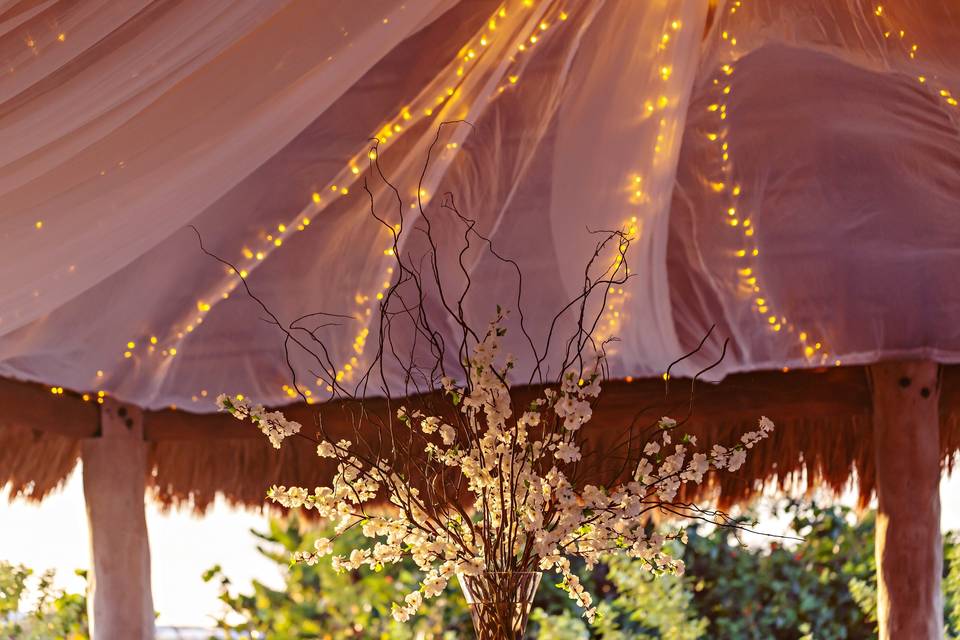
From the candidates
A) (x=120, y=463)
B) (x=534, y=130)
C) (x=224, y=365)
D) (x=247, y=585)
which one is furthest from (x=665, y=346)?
(x=247, y=585)

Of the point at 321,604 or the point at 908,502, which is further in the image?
the point at 321,604

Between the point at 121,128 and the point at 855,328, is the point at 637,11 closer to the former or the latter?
the point at 121,128

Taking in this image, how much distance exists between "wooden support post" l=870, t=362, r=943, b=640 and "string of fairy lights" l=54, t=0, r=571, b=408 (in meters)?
1.35

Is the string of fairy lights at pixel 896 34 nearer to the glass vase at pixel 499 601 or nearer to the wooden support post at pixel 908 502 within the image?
the glass vase at pixel 499 601

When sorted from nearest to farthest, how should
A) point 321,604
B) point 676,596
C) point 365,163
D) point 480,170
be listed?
1. point 365,163
2. point 480,170
3. point 676,596
4. point 321,604

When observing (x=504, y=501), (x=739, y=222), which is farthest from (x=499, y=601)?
(x=739, y=222)

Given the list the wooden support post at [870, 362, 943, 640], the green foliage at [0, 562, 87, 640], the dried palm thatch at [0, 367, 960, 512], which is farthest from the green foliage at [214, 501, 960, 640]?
the wooden support post at [870, 362, 943, 640]

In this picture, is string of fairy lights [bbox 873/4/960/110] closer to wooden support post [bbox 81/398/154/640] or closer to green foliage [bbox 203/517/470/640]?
wooden support post [bbox 81/398/154/640]

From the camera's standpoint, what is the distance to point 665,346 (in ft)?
10.3

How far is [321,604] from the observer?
5.10 metres

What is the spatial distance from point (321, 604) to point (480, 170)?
10.3ft

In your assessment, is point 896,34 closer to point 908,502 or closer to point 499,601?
point 499,601

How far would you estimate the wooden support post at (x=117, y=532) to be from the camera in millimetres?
3469

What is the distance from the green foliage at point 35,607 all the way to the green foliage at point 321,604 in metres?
0.55
